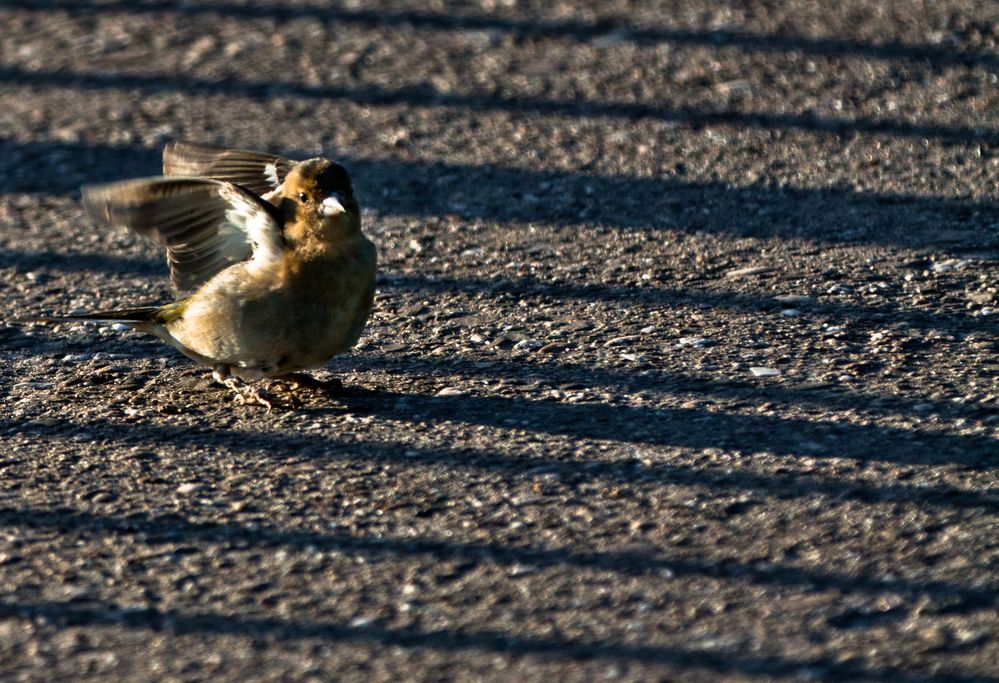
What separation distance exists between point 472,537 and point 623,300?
6.16ft

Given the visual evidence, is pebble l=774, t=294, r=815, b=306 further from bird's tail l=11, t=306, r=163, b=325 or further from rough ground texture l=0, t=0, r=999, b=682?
bird's tail l=11, t=306, r=163, b=325

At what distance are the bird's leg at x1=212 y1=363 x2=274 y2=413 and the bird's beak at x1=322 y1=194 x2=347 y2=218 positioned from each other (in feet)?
2.21

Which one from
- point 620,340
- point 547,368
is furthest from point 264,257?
point 620,340

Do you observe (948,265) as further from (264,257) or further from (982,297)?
(264,257)

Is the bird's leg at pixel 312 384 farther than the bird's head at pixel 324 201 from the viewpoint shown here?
Yes

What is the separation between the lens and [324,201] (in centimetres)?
443

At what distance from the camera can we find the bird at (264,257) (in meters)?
4.43

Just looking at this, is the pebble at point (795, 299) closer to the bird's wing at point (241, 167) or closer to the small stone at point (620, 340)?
the small stone at point (620, 340)

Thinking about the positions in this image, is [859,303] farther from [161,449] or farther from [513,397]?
[161,449]

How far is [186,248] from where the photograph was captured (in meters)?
4.69

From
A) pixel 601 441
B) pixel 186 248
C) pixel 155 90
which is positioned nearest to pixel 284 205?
pixel 186 248

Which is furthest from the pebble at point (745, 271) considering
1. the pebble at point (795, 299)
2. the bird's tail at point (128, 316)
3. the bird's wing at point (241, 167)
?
the bird's tail at point (128, 316)

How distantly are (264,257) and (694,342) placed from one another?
1.53 meters

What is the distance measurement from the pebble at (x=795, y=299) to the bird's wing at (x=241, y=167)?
1862mm
